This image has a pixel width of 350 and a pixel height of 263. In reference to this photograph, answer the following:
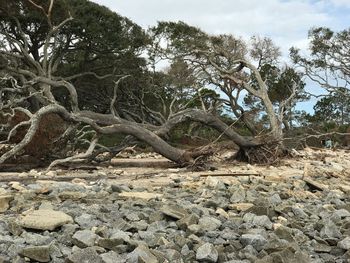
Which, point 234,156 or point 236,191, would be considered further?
point 234,156

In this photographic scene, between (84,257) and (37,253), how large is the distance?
0.37 m

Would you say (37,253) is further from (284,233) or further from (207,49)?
(207,49)

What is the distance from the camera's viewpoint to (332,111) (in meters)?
32.1

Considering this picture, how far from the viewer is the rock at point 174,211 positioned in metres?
5.16

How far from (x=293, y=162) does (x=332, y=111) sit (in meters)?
20.8

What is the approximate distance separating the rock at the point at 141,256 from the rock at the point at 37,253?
65 centimetres

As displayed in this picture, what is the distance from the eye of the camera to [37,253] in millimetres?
3820

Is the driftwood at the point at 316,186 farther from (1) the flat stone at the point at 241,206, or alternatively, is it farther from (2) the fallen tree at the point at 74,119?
(2) the fallen tree at the point at 74,119

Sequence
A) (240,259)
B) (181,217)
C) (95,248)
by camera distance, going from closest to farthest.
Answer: (95,248)
(240,259)
(181,217)

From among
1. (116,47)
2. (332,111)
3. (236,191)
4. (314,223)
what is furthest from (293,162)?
(332,111)

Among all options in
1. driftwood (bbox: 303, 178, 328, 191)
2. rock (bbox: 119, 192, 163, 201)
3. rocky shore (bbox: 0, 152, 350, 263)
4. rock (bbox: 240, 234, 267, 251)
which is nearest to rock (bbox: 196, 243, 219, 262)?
rocky shore (bbox: 0, 152, 350, 263)

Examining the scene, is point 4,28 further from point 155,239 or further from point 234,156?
point 155,239

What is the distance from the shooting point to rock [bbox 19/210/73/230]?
4402 mm

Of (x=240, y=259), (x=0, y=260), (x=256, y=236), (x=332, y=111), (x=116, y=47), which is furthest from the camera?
(x=332, y=111)
